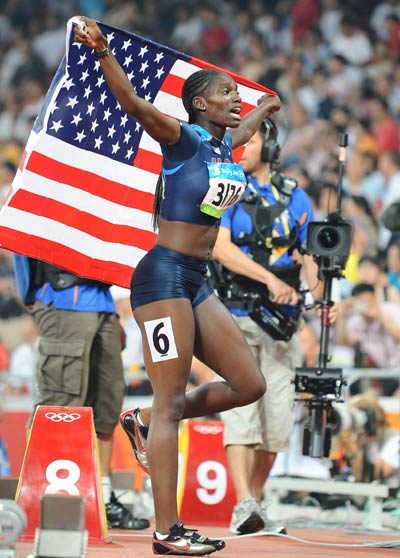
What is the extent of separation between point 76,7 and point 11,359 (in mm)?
7750

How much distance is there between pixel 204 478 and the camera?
314 inches

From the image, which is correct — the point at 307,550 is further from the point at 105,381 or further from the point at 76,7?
the point at 76,7

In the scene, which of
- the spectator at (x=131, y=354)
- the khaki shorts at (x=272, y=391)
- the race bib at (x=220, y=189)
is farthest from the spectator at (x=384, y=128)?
the race bib at (x=220, y=189)

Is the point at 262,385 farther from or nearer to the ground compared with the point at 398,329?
nearer to the ground

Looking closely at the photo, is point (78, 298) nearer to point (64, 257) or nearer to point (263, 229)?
point (64, 257)

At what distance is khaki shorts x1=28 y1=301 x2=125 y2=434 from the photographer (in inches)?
276

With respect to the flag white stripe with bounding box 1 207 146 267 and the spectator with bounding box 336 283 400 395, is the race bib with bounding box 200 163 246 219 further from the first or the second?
the spectator with bounding box 336 283 400 395

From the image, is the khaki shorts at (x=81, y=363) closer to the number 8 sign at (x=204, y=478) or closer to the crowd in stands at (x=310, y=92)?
the number 8 sign at (x=204, y=478)

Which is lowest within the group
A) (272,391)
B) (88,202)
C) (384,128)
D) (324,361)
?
(272,391)

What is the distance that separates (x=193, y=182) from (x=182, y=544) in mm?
1577

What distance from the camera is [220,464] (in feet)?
26.5

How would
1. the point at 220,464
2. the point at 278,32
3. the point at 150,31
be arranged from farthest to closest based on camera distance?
the point at 150,31 < the point at 278,32 < the point at 220,464

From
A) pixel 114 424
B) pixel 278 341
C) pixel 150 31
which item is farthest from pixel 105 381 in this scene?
pixel 150 31

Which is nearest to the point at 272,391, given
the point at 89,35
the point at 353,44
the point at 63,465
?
the point at 63,465
